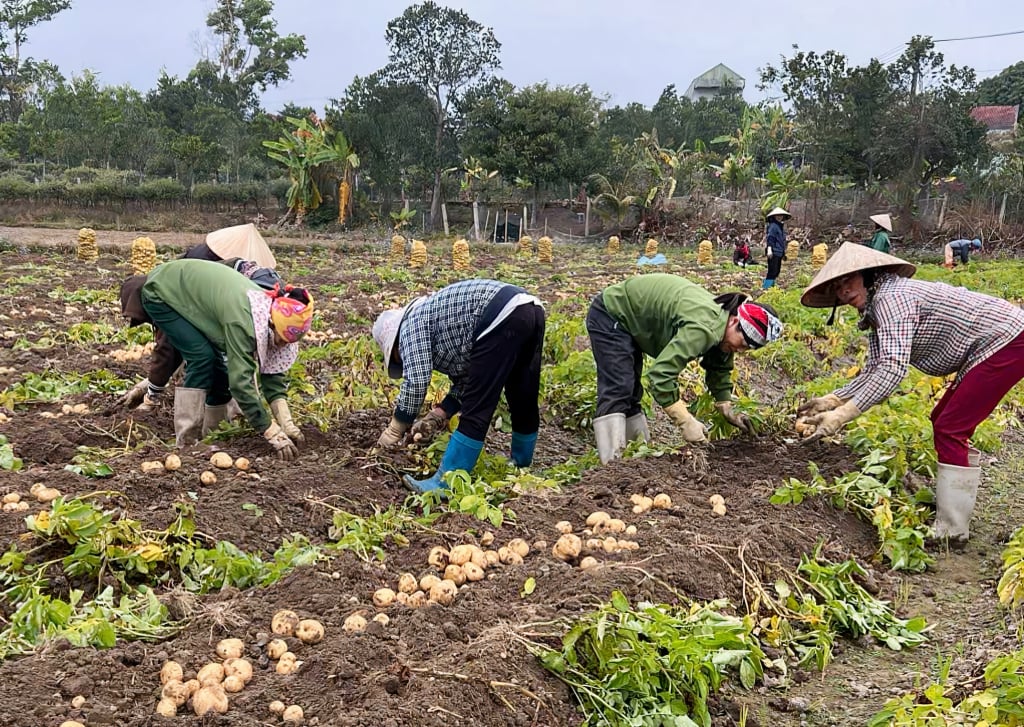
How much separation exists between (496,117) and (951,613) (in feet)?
82.6

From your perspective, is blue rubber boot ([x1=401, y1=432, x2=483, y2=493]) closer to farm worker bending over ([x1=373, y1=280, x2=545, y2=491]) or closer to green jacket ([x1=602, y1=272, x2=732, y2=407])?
farm worker bending over ([x1=373, y1=280, x2=545, y2=491])

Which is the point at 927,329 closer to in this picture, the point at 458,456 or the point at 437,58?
the point at 458,456

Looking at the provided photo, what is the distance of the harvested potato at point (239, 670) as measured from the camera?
237 cm

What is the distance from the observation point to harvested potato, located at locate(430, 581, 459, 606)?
2.90 meters

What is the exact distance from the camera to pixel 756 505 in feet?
12.8

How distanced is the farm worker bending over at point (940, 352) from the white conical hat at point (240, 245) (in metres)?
3.68

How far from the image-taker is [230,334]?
4301 mm

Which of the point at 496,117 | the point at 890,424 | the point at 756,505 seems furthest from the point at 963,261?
the point at 756,505

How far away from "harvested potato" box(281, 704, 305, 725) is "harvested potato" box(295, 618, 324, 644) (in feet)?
1.25

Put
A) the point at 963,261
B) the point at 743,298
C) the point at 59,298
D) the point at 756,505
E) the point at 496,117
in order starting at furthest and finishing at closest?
the point at 496,117, the point at 963,261, the point at 59,298, the point at 743,298, the point at 756,505

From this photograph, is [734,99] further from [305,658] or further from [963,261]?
[305,658]

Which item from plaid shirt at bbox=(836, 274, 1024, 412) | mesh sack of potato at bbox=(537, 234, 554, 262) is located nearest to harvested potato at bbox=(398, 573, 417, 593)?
plaid shirt at bbox=(836, 274, 1024, 412)

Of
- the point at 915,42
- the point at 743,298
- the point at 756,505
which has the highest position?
the point at 915,42

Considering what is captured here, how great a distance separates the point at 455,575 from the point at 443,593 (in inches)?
5.9
